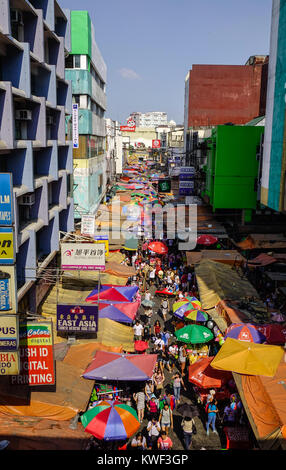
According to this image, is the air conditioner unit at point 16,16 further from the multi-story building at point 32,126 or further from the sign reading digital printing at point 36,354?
the sign reading digital printing at point 36,354

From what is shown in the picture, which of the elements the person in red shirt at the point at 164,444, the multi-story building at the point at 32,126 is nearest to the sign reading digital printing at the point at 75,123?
the multi-story building at the point at 32,126

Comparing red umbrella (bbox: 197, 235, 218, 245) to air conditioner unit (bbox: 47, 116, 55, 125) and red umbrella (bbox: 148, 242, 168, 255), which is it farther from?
air conditioner unit (bbox: 47, 116, 55, 125)

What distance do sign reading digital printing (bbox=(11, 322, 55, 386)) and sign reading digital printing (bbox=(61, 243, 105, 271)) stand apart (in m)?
7.03

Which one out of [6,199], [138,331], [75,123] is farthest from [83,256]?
[75,123]

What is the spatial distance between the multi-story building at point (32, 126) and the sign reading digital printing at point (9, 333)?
2.83 meters

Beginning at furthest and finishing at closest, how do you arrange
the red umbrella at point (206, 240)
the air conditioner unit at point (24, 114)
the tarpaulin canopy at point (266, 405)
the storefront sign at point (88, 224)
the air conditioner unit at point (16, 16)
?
the red umbrella at point (206, 240) → the storefront sign at point (88, 224) → the air conditioner unit at point (24, 114) → the air conditioner unit at point (16, 16) → the tarpaulin canopy at point (266, 405)

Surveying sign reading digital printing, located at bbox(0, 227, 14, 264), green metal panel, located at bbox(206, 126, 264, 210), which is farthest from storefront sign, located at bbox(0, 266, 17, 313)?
green metal panel, located at bbox(206, 126, 264, 210)

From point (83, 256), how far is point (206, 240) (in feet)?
42.9

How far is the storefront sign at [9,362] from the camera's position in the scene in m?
10.6

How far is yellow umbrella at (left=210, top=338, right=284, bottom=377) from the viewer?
12812 mm

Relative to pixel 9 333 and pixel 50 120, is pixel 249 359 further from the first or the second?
pixel 50 120

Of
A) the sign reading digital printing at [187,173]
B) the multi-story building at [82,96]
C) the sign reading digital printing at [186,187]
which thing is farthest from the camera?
the sign reading digital printing at [186,187]

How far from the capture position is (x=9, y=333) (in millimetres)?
10477
